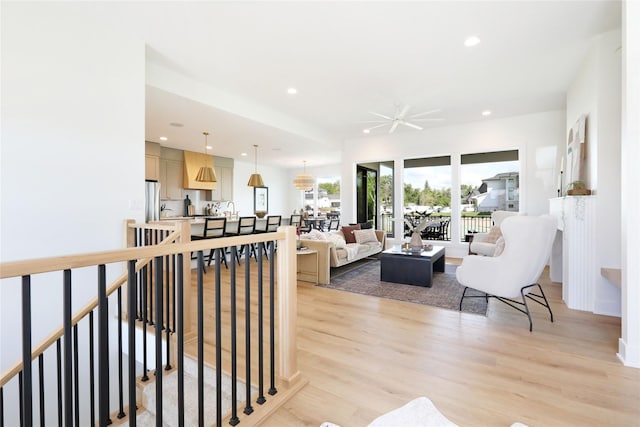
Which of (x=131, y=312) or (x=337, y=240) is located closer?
(x=131, y=312)

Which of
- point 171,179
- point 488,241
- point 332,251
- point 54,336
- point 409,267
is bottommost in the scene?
point 54,336

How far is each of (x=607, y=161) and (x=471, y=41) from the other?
181cm

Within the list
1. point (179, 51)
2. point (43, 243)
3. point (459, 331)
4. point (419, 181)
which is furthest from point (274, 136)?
point (459, 331)

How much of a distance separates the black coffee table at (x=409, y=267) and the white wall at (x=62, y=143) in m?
3.31

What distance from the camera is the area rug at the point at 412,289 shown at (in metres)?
3.51

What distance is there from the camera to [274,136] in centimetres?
620

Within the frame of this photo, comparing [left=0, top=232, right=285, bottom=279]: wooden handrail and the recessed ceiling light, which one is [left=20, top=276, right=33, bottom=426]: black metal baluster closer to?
[left=0, top=232, right=285, bottom=279]: wooden handrail

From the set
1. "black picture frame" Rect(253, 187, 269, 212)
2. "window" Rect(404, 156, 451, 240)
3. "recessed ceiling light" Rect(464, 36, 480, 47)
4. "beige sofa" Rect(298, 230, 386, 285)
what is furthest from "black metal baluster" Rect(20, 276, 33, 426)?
"black picture frame" Rect(253, 187, 269, 212)

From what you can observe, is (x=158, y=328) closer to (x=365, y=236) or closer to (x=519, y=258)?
(x=519, y=258)

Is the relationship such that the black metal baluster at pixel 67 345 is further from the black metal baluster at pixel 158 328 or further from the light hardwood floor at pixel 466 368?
the light hardwood floor at pixel 466 368

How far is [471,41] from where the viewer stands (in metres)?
3.14

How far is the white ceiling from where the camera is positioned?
8.84 feet

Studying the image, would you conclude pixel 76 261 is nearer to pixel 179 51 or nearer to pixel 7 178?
pixel 7 178

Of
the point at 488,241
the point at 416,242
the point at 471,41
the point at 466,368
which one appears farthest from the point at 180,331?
the point at 488,241
